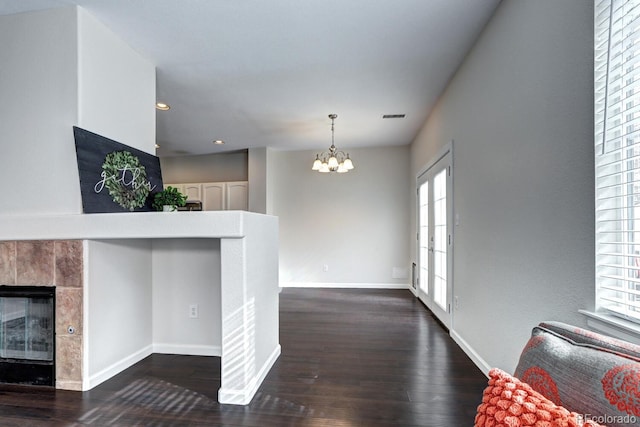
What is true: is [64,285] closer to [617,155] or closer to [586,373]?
[586,373]

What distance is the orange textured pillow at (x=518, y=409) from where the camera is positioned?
625 millimetres

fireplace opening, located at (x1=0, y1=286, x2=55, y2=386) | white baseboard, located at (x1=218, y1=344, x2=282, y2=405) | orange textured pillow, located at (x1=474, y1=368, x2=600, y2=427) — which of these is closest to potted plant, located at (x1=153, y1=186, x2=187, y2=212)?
fireplace opening, located at (x1=0, y1=286, x2=55, y2=386)

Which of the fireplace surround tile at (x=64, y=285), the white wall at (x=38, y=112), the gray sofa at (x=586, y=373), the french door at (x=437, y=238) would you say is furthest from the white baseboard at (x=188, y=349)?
the gray sofa at (x=586, y=373)

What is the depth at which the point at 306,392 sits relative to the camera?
2.06 m

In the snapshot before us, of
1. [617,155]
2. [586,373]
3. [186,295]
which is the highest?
[617,155]

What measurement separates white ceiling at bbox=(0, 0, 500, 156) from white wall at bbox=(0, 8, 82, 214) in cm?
16

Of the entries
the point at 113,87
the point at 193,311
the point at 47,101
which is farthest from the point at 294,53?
the point at 193,311

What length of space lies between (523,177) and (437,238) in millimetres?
2071

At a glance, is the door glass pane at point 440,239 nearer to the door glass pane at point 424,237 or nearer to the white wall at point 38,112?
the door glass pane at point 424,237

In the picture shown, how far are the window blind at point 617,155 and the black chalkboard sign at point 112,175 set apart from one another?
2.90 meters

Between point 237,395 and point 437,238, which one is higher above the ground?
point 437,238

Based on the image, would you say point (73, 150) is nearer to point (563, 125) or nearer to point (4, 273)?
point (4, 273)

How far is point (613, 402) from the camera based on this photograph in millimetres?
629

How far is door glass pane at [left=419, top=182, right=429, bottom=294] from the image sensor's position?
4319mm
